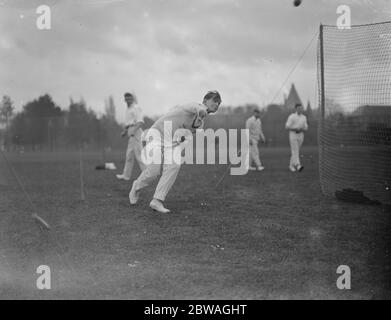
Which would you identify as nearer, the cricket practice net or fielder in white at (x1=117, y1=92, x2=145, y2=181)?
the cricket practice net

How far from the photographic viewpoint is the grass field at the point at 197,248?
344 cm

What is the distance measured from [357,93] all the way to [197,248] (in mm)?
5325

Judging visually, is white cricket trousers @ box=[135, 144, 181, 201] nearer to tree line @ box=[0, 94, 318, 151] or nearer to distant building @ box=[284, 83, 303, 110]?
tree line @ box=[0, 94, 318, 151]

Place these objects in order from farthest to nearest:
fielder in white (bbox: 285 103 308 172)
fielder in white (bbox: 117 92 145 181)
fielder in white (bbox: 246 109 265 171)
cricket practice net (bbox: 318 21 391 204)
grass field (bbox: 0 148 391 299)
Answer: fielder in white (bbox: 246 109 265 171) < fielder in white (bbox: 285 103 308 172) < fielder in white (bbox: 117 92 145 181) < cricket practice net (bbox: 318 21 391 204) < grass field (bbox: 0 148 391 299)

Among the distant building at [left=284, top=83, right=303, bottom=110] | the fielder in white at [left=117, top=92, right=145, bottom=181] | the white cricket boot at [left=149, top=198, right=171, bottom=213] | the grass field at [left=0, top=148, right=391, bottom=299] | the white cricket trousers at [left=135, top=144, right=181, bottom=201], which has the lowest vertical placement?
the grass field at [left=0, top=148, right=391, bottom=299]

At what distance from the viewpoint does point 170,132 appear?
20.8 feet

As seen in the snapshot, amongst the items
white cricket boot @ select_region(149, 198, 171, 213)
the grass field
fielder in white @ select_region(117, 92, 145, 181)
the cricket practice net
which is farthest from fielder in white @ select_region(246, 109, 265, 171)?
white cricket boot @ select_region(149, 198, 171, 213)

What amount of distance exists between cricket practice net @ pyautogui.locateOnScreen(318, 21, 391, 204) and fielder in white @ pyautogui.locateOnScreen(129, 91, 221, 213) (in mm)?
2904

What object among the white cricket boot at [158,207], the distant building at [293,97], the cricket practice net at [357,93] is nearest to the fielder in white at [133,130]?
the distant building at [293,97]

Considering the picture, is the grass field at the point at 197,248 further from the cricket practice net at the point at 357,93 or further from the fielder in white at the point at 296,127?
the fielder in white at the point at 296,127

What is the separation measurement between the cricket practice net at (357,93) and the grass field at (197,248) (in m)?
1.46

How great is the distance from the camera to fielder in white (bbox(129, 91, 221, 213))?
610cm

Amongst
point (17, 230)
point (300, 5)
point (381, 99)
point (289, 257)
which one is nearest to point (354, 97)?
point (381, 99)

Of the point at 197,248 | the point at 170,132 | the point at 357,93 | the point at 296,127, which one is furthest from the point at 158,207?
the point at 296,127
